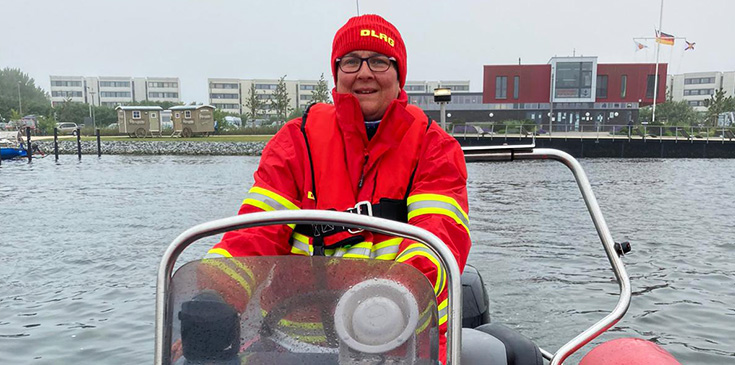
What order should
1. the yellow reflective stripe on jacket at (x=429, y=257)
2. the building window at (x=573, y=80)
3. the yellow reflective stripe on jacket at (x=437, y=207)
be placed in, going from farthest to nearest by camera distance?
the building window at (x=573, y=80) < the yellow reflective stripe on jacket at (x=437, y=207) < the yellow reflective stripe on jacket at (x=429, y=257)

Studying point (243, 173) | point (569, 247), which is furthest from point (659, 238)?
point (243, 173)

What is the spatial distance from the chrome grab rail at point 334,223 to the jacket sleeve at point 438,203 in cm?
18

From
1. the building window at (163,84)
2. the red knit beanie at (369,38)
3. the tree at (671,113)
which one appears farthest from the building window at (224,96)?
the red knit beanie at (369,38)

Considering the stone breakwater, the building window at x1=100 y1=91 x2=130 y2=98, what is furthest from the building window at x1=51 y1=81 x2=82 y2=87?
the stone breakwater

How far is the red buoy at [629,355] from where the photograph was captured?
Result: 2021 millimetres

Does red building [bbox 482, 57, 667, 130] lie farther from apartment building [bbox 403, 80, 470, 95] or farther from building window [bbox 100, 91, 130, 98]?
building window [bbox 100, 91, 130, 98]

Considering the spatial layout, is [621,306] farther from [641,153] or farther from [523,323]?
[641,153]

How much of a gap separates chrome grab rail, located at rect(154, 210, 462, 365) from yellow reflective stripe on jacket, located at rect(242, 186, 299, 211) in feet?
2.34

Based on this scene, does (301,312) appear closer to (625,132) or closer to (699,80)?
(625,132)

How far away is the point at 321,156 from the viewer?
7.56 feet

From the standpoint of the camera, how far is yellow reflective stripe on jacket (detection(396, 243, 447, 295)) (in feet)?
5.19

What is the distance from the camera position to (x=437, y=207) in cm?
206

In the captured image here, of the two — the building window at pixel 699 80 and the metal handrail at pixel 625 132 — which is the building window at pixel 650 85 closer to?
the metal handrail at pixel 625 132

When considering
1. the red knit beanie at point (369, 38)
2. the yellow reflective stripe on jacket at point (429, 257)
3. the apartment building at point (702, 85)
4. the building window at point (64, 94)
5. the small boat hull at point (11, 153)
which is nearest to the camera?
the yellow reflective stripe on jacket at point (429, 257)
